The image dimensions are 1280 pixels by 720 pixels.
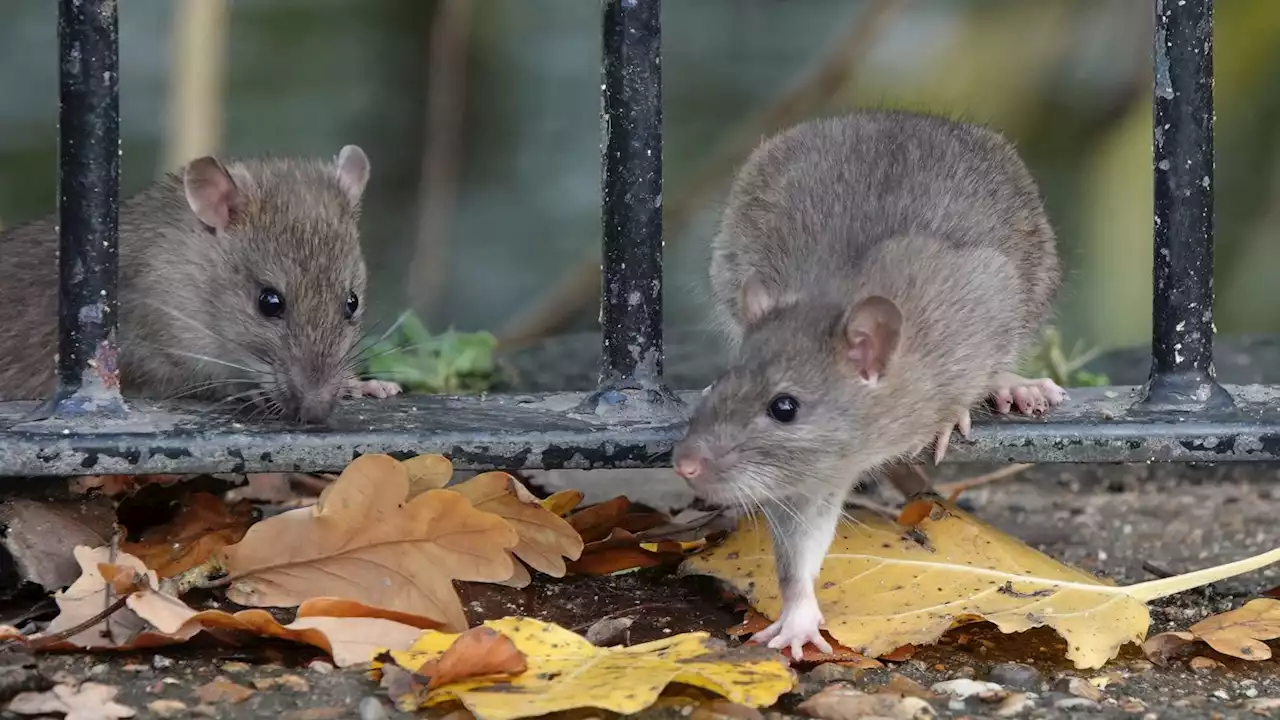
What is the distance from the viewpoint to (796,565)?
10.2 feet

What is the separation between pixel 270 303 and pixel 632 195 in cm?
127

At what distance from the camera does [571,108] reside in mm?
6535

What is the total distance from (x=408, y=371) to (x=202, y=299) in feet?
2.44

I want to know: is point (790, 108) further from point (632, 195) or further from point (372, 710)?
point (372, 710)

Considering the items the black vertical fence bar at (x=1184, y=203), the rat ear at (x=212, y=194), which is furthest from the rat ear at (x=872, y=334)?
the rat ear at (x=212, y=194)

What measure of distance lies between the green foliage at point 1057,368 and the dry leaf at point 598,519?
5.65ft

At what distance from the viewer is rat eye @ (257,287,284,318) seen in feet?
13.8

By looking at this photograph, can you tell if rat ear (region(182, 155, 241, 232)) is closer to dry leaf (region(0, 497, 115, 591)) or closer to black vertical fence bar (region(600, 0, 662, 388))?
dry leaf (region(0, 497, 115, 591))

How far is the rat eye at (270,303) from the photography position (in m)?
4.20

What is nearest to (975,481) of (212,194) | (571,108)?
(212,194)

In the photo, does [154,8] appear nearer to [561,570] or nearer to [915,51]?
[915,51]

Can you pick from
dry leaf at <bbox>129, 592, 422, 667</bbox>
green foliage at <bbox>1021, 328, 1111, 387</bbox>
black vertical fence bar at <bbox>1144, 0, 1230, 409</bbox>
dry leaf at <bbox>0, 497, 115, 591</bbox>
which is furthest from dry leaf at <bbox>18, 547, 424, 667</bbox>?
green foliage at <bbox>1021, 328, 1111, 387</bbox>

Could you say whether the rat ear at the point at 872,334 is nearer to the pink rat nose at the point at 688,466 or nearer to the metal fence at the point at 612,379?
the metal fence at the point at 612,379

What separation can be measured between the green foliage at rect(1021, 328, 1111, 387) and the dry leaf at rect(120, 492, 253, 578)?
242cm
